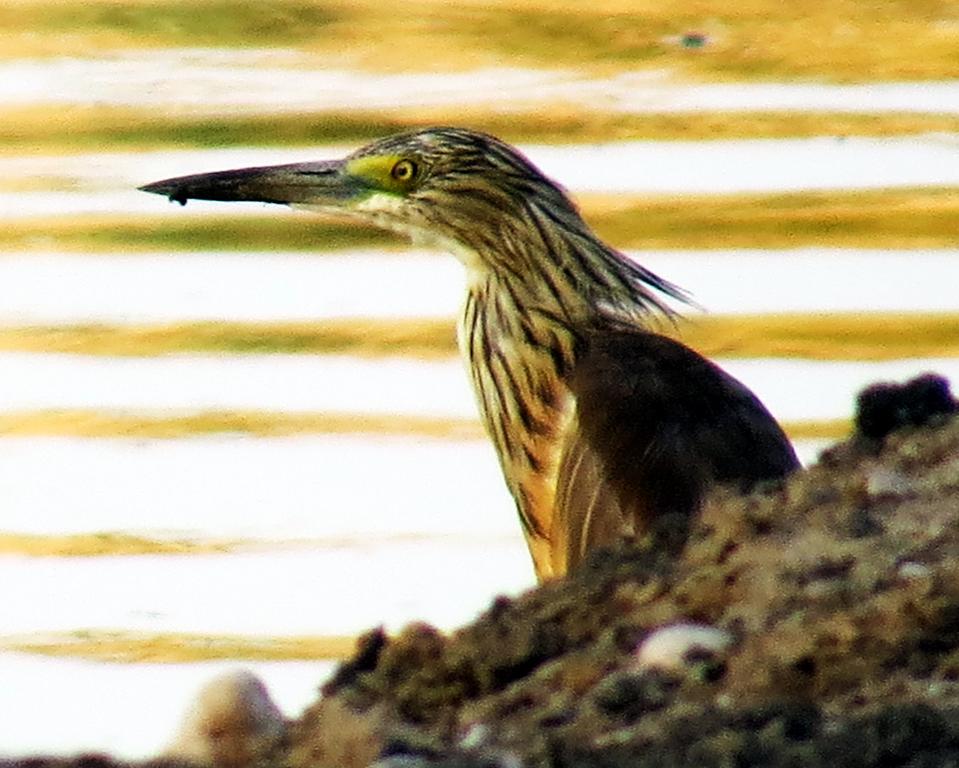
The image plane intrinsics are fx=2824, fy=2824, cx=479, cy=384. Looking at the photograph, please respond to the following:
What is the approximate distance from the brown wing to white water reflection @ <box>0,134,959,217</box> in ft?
14.4

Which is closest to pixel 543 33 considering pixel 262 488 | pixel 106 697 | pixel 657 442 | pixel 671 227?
pixel 671 227

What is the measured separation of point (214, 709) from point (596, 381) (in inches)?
79.8

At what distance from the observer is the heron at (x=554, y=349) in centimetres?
615

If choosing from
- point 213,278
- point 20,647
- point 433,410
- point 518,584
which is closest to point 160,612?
point 20,647

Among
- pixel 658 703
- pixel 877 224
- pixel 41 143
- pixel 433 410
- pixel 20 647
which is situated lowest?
pixel 658 703

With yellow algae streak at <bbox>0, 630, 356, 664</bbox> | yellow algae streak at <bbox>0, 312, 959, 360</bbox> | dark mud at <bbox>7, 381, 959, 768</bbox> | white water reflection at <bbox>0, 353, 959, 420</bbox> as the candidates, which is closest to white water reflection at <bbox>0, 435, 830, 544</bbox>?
white water reflection at <bbox>0, 353, 959, 420</bbox>

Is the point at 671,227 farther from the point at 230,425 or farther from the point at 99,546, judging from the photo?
the point at 99,546

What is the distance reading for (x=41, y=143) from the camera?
11.6 metres

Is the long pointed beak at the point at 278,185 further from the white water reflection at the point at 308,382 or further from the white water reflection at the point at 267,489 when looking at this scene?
the white water reflection at the point at 308,382

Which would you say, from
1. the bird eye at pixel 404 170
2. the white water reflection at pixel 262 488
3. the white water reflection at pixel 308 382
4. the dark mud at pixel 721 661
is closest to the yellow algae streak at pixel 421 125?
the white water reflection at pixel 308 382

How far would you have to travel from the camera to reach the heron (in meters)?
6.15

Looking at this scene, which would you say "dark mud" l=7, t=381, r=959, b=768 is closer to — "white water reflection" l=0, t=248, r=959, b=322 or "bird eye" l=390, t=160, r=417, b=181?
"bird eye" l=390, t=160, r=417, b=181

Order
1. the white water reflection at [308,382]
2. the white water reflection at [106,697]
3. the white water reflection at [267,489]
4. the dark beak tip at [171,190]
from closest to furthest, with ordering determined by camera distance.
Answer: the white water reflection at [106,697], the dark beak tip at [171,190], the white water reflection at [267,489], the white water reflection at [308,382]

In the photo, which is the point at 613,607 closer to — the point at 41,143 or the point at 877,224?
the point at 877,224
